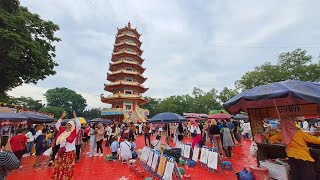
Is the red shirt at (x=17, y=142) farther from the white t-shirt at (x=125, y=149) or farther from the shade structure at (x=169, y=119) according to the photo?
the shade structure at (x=169, y=119)

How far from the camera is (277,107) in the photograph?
203 inches

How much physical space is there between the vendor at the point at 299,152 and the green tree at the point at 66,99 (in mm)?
70727

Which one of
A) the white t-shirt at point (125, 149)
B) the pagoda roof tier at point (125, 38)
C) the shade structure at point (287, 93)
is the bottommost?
the white t-shirt at point (125, 149)

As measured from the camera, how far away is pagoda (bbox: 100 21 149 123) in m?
33.5

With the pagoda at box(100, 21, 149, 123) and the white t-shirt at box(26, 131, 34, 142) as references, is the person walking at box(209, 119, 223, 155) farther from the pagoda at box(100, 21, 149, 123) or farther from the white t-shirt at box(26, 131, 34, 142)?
the pagoda at box(100, 21, 149, 123)

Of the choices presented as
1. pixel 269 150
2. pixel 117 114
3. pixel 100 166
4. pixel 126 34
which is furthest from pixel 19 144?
pixel 126 34

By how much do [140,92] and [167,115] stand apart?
91.5 feet

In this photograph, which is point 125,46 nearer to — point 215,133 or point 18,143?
point 215,133

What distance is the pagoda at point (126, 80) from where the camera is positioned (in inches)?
1318

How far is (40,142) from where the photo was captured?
29.5 feet

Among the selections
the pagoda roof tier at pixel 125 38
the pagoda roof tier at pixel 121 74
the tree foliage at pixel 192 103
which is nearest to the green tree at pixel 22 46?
the pagoda roof tier at pixel 121 74

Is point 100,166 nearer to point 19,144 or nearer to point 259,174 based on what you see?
point 19,144

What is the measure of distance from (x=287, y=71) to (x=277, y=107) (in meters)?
25.9

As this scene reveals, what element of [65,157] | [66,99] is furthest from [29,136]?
[66,99]
